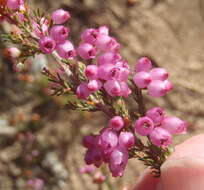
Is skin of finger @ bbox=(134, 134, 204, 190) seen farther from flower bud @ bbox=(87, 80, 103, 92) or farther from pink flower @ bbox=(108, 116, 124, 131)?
flower bud @ bbox=(87, 80, 103, 92)

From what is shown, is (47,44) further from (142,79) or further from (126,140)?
(126,140)

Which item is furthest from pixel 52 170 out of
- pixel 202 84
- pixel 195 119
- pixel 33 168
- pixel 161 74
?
pixel 161 74

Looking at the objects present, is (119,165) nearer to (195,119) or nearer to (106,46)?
(106,46)

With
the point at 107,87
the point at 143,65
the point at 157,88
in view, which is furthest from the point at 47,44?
the point at 157,88

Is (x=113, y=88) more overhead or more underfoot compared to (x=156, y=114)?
more overhead

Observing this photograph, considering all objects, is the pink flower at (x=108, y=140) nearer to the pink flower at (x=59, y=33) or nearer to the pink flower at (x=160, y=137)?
the pink flower at (x=160, y=137)

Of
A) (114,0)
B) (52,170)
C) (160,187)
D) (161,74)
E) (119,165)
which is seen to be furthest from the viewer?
(114,0)

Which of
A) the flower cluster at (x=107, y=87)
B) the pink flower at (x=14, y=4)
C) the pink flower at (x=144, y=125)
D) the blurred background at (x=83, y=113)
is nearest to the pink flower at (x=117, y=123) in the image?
the flower cluster at (x=107, y=87)
